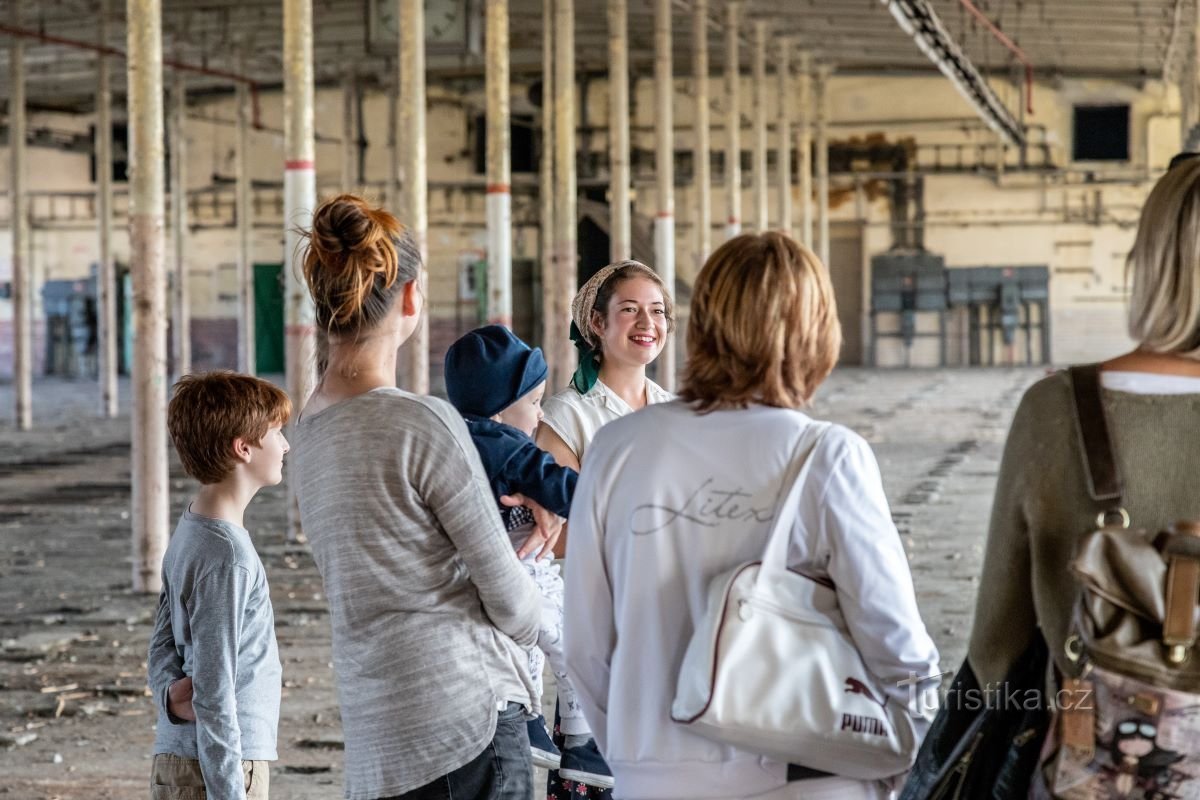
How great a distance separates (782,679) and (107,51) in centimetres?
2077

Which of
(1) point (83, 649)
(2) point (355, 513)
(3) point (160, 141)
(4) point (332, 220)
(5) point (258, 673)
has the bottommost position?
(1) point (83, 649)

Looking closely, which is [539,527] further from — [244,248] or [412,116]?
[244,248]

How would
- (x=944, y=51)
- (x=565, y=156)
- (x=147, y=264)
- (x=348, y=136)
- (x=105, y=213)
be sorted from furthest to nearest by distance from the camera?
1. (x=348, y=136)
2. (x=105, y=213)
3. (x=944, y=51)
4. (x=565, y=156)
5. (x=147, y=264)

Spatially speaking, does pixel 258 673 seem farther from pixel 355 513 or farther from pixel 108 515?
pixel 108 515

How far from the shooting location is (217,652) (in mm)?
3090

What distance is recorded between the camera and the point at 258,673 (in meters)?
3.24

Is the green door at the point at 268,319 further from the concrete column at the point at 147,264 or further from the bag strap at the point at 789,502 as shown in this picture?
the bag strap at the point at 789,502

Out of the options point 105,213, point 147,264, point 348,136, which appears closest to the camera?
point 147,264

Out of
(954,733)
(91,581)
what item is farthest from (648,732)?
(91,581)

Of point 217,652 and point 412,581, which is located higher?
point 412,581

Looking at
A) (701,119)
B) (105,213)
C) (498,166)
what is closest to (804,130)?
(701,119)

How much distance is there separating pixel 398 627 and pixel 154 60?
6.83 m

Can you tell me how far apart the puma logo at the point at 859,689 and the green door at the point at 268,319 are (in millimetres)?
32996

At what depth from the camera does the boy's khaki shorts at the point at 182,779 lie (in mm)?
3131
